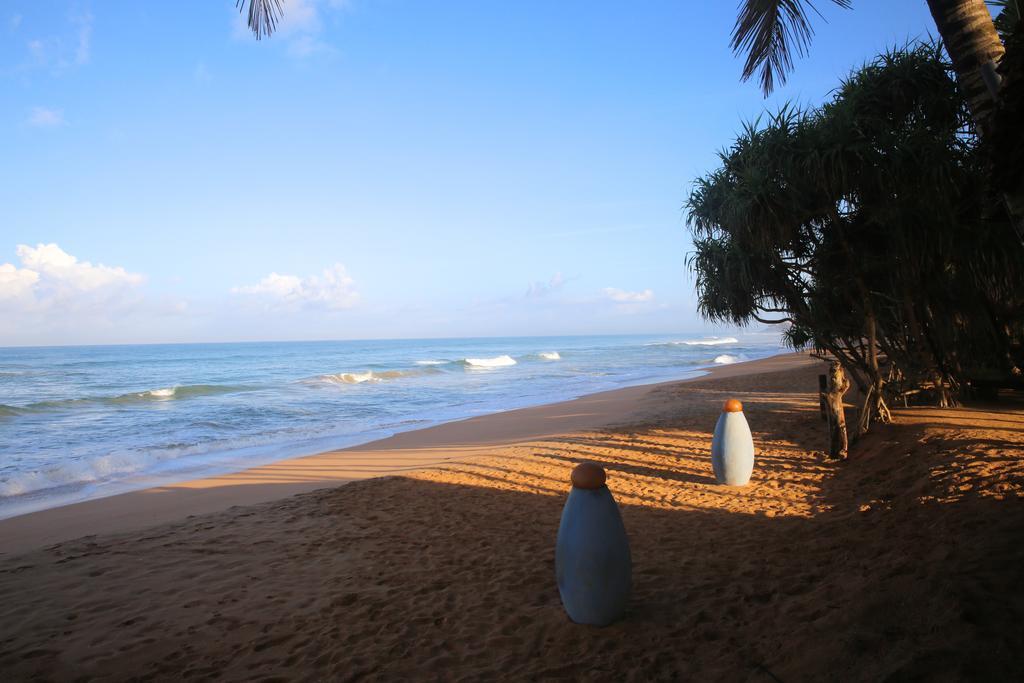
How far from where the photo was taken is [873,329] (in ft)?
22.1

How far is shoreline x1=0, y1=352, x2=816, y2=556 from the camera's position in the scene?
19.1 ft

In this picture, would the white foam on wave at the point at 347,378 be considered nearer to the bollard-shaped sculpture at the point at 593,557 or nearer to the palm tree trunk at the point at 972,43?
the bollard-shaped sculpture at the point at 593,557

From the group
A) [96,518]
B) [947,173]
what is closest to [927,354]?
[947,173]

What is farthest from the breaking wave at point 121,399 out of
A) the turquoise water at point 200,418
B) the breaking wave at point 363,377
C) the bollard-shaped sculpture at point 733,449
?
the bollard-shaped sculpture at point 733,449

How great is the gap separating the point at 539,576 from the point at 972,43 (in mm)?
3959

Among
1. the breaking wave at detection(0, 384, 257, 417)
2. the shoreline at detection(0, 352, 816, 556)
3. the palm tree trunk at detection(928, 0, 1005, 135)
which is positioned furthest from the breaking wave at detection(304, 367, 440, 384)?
the palm tree trunk at detection(928, 0, 1005, 135)

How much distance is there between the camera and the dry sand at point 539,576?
A: 2.54 m

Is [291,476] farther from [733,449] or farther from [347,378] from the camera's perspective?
[347,378]

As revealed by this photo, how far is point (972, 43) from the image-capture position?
2908mm

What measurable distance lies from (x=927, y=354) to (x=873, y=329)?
1249mm

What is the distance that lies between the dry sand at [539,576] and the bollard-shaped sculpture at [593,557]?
14 cm

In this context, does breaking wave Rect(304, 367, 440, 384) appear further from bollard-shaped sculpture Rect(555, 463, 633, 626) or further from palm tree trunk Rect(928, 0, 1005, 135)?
palm tree trunk Rect(928, 0, 1005, 135)

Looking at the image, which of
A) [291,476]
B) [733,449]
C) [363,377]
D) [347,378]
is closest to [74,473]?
[291,476]

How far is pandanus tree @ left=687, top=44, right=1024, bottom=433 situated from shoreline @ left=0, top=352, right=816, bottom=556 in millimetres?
4360
